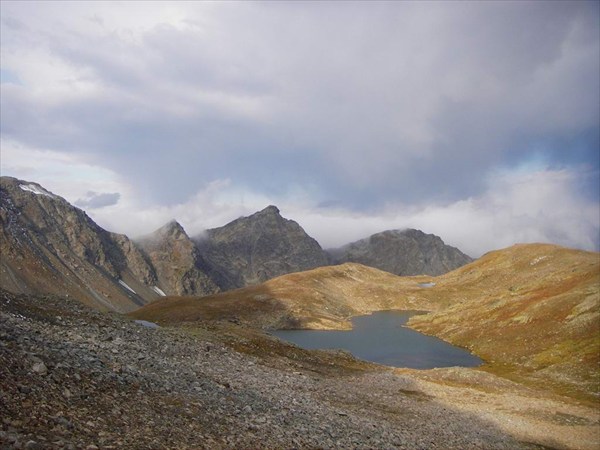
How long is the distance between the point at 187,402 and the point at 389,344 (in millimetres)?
117481

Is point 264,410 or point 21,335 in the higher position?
point 21,335

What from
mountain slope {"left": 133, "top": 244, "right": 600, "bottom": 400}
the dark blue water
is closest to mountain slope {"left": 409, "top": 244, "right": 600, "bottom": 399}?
mountain slope {"left": 133, "top": 244, "right": 600, "bottom": 400}

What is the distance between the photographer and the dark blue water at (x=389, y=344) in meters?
107

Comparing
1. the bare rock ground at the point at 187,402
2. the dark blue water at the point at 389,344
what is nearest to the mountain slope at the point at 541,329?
the dark blue water at the point at 389,344

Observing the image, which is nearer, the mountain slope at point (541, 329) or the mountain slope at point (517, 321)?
the mountain slope at point (541, 329)

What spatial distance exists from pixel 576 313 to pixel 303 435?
3940 inches

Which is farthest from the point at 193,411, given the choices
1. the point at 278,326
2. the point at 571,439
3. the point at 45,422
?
the point at 278,326

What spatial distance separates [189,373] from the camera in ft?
93.8

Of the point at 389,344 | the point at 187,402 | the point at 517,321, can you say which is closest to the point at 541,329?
the point at 517,321

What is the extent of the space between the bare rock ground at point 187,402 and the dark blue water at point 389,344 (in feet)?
169

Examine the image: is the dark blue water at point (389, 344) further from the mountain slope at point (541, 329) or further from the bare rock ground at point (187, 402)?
the bare rock ground at point (187, 402)

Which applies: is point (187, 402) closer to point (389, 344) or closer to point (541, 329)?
point (541, 329)

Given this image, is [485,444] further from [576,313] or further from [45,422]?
[576,313]

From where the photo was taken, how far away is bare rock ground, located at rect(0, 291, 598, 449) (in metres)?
15.3
